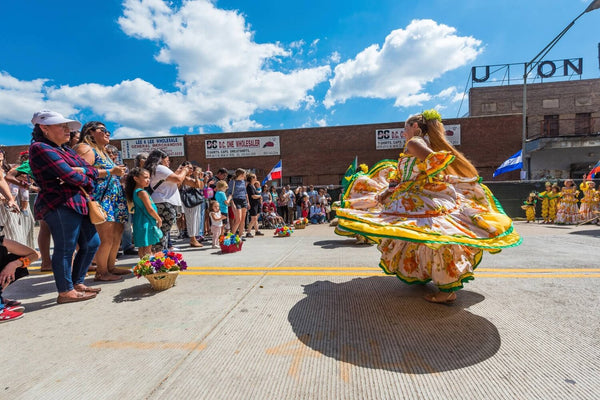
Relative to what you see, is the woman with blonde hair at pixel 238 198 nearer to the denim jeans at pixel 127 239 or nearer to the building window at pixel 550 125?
the denim jeans at pixel 127 239

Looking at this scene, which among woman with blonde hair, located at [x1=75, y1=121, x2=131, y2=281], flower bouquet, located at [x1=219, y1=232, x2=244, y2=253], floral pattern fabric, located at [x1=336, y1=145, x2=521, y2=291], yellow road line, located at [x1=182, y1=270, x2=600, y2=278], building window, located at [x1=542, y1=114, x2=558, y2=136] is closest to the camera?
floral pattern fabric, located at [x1=336, y1=145, x2=521, y2=291]

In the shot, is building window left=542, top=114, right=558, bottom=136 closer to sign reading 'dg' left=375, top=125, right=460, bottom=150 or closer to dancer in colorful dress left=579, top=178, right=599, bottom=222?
sign reading 'dg' left=375, top=125, right=460, bottom=150

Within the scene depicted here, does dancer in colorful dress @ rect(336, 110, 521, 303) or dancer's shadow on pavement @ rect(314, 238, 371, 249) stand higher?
dancer in colorful dress @ rect(336, 110, 521, 303)

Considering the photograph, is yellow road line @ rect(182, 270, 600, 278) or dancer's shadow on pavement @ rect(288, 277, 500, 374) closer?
dancer's shadow on pavement @ rect(288, 277, 500, 374)

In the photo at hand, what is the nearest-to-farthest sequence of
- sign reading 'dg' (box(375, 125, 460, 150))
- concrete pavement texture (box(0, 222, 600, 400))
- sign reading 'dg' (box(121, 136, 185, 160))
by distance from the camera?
concrete pavement texture (box(0, 222, 600, 400)) → sign reading 'dg' (box(375, 125, 460, 150)) → sign reading 'dg' (box(121, 136, 185, 160))

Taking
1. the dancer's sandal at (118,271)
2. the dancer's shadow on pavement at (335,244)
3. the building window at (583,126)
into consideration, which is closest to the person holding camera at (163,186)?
the dancer's sandal at (118,271)

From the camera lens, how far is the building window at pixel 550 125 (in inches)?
965

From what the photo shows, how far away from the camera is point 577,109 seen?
26438mm

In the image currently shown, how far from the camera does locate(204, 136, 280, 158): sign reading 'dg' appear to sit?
76.6 feet

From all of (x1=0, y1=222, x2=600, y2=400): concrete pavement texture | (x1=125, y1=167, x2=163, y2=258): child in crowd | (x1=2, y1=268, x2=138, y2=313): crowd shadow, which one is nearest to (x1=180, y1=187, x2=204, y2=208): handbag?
(x1=125, y1=167, x2=163, y2=258): child in crowd

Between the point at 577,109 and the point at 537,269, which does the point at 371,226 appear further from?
the point at 577,109

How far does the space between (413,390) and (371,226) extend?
3.67ft

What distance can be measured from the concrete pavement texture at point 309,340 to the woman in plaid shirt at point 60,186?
382 mm

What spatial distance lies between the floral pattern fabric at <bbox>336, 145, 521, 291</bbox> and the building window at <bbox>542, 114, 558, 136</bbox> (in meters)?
28.6
